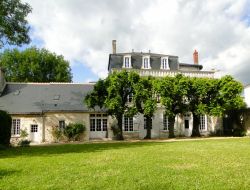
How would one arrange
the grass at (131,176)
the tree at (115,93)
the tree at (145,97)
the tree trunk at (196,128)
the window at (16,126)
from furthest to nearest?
the tree trunk at (196,128)
the window at (16,126)
the tree at (145,97)
the tree at (115,93)
the grass at (131,176)

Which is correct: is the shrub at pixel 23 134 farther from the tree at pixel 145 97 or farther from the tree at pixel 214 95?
the tree at pixel 214 95

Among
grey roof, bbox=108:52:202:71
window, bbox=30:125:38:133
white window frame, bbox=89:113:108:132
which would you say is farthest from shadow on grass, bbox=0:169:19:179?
grey roof, bbox=108:52:202:71

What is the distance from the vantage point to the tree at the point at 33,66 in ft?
139

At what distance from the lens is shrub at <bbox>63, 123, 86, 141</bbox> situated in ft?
93.2

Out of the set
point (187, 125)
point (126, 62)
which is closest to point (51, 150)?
point (126, 62)

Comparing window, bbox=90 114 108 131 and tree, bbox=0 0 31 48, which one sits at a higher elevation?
tree, bbox=0 0 31 48

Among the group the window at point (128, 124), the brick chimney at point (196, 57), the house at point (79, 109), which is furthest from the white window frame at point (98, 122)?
the brick chimney at point (196, 57)

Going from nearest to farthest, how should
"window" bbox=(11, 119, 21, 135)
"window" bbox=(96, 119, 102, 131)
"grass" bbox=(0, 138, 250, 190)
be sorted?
"grass" bbox=(0, 138, 250, 190) → "window" bbox=(11, 119, 21, 135) → "window" bbox=(96, 119, 102, 131)

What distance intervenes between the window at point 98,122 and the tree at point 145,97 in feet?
13.5

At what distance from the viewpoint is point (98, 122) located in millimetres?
30266

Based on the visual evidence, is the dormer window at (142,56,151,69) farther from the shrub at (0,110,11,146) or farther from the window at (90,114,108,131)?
the shrub at (0,110,11,146)

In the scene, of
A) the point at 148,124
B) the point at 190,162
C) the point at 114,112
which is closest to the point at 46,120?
the point at 114,112

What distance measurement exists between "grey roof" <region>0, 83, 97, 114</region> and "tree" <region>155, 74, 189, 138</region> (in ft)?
23.7

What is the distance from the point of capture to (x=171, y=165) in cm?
947
